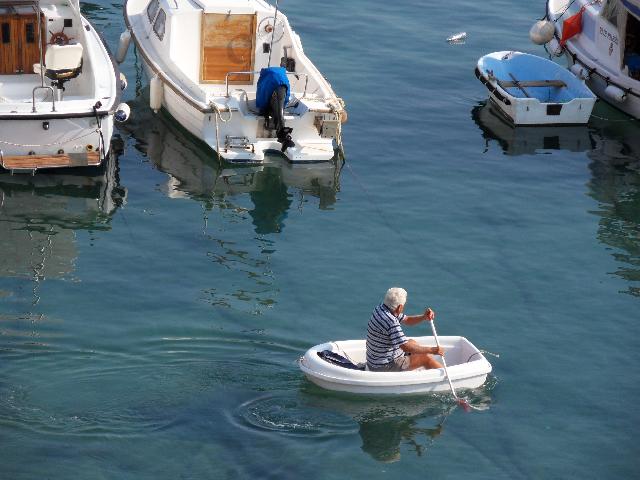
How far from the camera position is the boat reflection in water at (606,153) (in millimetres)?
19250

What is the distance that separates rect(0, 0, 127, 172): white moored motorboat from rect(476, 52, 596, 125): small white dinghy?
7.46m

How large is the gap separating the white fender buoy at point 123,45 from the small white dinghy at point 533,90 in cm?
688

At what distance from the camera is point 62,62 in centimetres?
2012

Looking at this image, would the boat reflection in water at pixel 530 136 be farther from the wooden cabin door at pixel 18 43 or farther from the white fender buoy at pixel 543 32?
the wooden cabin door at pixel 18 43

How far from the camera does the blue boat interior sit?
24141 millimetres

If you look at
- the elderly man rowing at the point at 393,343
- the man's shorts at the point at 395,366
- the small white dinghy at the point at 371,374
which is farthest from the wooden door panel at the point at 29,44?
the man's shorts at the point at 395,366

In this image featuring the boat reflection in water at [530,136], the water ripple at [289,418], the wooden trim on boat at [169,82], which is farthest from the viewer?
the boat reflection in water at [530,136]

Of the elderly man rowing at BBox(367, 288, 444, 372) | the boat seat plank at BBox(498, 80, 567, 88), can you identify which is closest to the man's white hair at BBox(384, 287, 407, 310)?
the elderly man rowing at BBox(367, 288, 444, 372)

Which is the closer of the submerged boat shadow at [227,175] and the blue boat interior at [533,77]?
the submerged boat shadow at [227,175]

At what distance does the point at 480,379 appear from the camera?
46.8 feet

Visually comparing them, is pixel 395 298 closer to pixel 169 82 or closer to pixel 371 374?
pixel 371 374

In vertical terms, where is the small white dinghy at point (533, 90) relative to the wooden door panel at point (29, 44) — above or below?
below

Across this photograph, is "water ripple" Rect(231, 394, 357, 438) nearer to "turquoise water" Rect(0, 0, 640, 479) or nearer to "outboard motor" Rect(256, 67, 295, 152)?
"turquoise water" Rect(0, 0, 640, 479)

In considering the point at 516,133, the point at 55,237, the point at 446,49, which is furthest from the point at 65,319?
the point at 446,49
